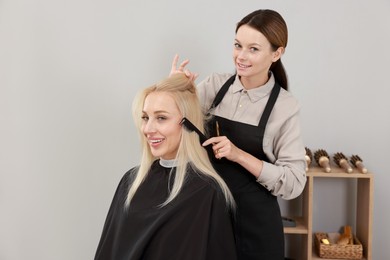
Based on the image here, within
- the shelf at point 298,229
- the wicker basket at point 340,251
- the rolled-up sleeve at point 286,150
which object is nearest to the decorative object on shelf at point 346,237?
the wicker basket at point 340,251

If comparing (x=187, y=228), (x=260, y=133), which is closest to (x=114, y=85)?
(x=260, y=133)

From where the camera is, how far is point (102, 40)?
9.96 ft

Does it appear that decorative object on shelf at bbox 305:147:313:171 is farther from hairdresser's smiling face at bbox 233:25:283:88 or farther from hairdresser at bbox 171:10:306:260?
hairdresser's smiling face at bbox 233:25:283:88

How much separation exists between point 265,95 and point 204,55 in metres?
0.90

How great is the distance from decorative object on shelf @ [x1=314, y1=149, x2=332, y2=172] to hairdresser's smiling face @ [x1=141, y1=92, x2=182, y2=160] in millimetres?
1072

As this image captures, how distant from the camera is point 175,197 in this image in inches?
80.1

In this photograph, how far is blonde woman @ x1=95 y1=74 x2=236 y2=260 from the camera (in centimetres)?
199

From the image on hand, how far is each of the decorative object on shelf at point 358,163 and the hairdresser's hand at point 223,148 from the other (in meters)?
1.08

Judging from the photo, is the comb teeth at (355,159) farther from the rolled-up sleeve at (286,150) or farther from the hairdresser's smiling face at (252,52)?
the hairdresser's smiling face at (252,52)

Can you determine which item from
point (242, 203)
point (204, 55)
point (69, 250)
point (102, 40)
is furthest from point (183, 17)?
point (69, 250)

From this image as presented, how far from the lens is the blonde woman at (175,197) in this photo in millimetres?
A: 1994

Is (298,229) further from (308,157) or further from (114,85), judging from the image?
(114,85)

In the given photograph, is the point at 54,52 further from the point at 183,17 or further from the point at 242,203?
→ the point at 242,203

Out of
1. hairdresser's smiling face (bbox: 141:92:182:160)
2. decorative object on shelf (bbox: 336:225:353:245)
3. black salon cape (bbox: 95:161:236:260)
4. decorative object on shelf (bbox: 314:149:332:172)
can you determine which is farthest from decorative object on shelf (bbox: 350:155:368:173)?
hairdresser's smiling face (bbox: 141:92:182:160)
